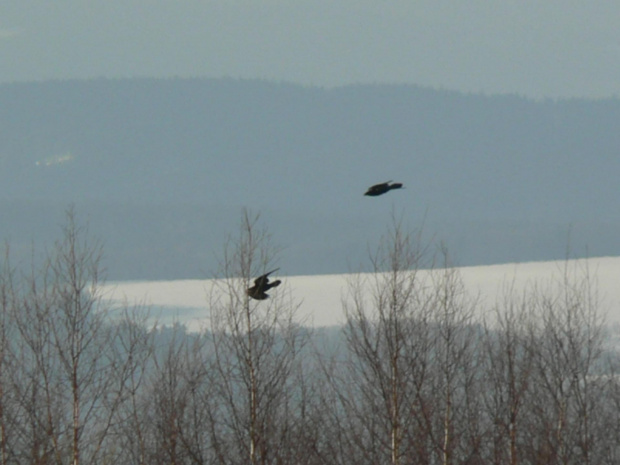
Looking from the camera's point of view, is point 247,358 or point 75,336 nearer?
point 247,358

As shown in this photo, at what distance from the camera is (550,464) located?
1096 inches

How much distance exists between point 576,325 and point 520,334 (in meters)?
2.43

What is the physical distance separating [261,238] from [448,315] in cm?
780

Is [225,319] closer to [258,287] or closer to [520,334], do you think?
[258,287]

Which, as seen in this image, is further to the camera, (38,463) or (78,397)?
(78,397)

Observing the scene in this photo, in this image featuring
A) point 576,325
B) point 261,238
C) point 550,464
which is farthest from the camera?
point 576,325

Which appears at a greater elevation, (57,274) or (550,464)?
(57,274)

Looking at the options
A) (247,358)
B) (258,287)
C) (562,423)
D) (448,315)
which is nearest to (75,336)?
(247,358)

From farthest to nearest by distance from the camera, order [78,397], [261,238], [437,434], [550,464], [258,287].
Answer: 1. [437,434]
2. [550,464]
3. [261,238]
4. [78,397]
5. [258,287]

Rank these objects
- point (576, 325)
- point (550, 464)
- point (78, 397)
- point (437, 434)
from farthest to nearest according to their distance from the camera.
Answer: point (576, 325)
point (437, 434)
point (550, 464)
point (78, 397)

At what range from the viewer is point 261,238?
23172 millimetres

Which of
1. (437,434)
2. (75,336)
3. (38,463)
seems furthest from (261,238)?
Result: (437,434)

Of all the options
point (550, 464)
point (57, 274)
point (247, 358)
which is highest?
point (57, 274)

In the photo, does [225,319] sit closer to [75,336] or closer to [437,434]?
[75,336]
